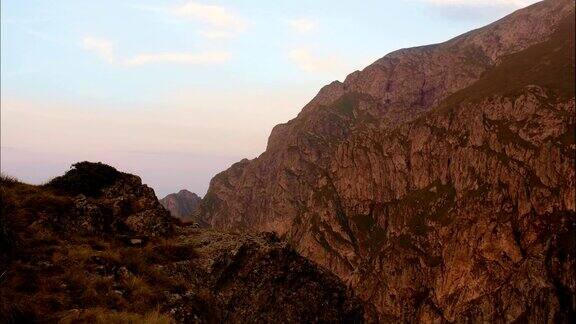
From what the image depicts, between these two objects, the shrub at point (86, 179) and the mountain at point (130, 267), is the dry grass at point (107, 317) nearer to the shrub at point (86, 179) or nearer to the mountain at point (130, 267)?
the mountain at point (130, 267)

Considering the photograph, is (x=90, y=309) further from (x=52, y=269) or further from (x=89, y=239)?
(x=89, y=239)

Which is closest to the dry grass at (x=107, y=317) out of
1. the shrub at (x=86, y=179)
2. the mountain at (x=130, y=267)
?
the mountain at (x=130, y=267)

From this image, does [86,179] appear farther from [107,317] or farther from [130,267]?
[107,317]

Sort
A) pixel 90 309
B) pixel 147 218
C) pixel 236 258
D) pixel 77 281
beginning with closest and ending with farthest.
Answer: pixel 90 309 → pixel 77 281 → pixel 236 258 → pixel 147 218

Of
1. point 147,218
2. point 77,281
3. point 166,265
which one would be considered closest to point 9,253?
point 77,281

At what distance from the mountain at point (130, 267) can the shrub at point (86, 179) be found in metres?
0.05

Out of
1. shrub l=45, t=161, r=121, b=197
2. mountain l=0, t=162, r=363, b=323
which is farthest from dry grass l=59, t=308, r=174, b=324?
shrub l=45, t=161, r=121, b=197

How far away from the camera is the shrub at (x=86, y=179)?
80.4 ft

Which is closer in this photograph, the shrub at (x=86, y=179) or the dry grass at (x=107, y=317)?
the dry grass at (x=107, y=317)

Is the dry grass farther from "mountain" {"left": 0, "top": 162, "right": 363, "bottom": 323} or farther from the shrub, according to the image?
the shrub

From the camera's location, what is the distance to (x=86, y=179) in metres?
25.4

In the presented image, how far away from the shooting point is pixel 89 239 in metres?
20.3

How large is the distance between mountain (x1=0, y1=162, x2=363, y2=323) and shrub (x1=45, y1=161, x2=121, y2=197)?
0.05 metres

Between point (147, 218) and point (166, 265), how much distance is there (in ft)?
15.3
